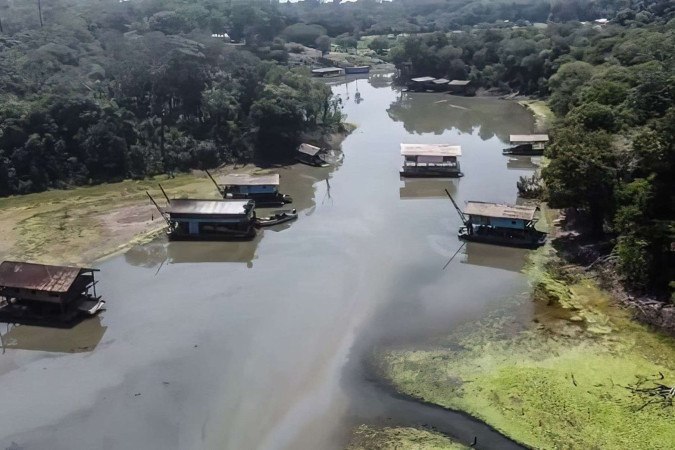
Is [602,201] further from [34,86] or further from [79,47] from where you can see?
[79,47]

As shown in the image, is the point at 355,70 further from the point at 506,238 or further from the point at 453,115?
→ the point at 506,238

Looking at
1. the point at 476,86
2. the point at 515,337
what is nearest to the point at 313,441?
the point at 515,337

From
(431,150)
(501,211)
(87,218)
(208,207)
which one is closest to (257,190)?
(208,207)

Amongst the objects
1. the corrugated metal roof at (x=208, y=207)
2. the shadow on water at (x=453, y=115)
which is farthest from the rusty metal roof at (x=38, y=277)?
the shadow on water at (x=453, y=115)

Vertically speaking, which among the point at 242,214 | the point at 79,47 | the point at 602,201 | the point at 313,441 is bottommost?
the point at 313,441

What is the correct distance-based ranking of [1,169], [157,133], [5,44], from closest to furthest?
[1,169]
[157,133]
[5,44]

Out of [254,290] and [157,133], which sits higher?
[157,133]

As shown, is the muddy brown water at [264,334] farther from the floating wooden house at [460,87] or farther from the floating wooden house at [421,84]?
the floating wooden house at [421,84]
